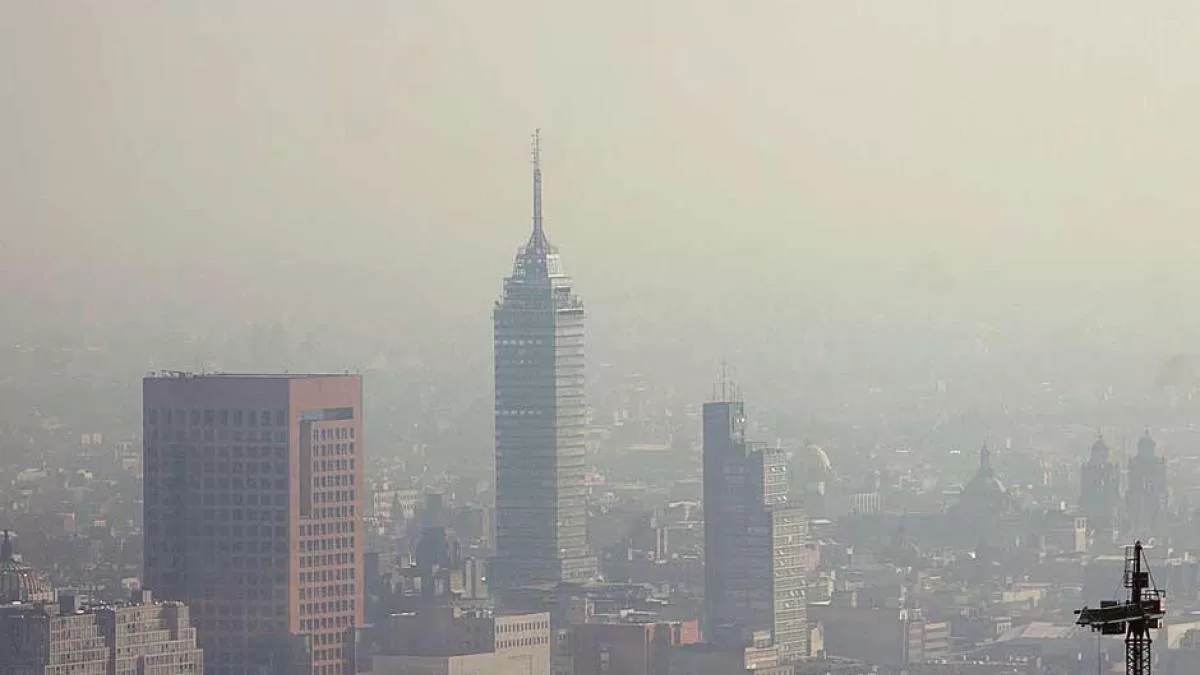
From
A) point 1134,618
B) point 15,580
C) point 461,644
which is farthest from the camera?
point 461,644

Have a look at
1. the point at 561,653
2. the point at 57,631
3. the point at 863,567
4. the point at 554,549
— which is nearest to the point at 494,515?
the point at 554,549

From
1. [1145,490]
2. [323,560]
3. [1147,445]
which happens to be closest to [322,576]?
[323,560]

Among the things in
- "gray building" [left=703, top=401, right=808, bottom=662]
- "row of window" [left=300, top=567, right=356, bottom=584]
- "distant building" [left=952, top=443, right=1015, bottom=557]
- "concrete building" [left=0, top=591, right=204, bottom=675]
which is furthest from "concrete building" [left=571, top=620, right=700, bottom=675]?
"distant building" [left=952, top=443, right=1015, bottom=557]

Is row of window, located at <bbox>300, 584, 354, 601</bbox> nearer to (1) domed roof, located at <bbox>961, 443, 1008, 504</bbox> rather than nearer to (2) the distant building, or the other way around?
(1) domed roof, located at <bbox>961, 443, 1008, 504</bbox>

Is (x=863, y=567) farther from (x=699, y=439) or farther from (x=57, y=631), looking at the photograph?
(x=57, y=631)

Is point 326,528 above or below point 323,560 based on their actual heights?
above

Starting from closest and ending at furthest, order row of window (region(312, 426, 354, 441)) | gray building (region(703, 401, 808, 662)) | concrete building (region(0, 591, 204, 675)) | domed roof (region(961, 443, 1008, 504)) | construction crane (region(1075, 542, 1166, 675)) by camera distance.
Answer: construction crane (region(1075, 542, 1166, 675))
concrete building (region(0, 591, 204, 675))
row of window (region(312, 426, 354, 441))
gray building (region(703, 401, 808, 662))
domed roof (region(961, 443, 1008, 504))

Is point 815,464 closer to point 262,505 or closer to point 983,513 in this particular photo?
point 983,513
